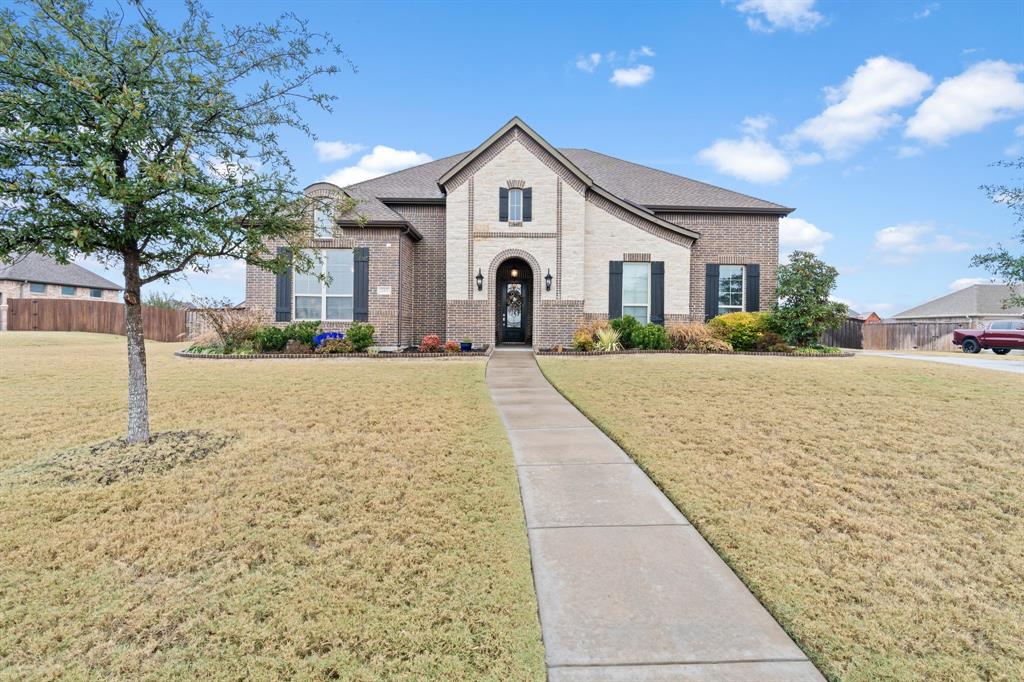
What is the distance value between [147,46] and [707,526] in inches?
264

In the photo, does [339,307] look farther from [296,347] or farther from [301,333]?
[296,347]

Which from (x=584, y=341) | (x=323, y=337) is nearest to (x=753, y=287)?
(x=584, y=341)

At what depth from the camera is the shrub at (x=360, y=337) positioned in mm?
14164

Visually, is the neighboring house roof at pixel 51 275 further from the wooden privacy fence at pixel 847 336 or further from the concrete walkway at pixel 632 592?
the wooden privacy fence at pixel 847 336

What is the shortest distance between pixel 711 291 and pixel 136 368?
1773 cm

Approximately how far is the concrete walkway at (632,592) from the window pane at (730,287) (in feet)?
50.2

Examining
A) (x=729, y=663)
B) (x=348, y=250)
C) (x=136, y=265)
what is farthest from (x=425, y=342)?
(x=729, y=663)

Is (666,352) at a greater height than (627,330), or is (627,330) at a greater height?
(627,330)

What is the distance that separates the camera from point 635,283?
17.2 m

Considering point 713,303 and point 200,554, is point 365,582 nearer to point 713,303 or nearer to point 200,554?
point 200,554

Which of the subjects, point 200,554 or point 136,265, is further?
point 136,265

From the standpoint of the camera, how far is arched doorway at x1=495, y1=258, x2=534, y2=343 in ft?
62.8

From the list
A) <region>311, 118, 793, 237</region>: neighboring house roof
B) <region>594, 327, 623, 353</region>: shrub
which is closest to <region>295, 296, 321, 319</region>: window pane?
<region>311, 118, 793, 237</region>: neighboring house roof

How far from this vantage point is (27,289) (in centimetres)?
3947
